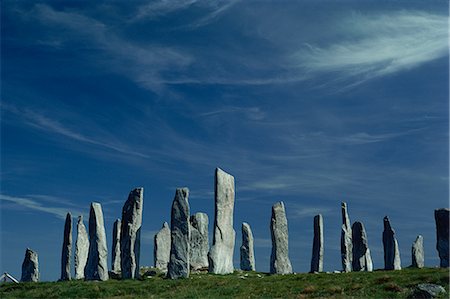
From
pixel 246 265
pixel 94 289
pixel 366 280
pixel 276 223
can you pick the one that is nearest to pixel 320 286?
pixel 366 280

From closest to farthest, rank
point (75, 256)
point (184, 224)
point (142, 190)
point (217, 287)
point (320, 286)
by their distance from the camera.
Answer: point (320, 286), point (217, 287), point (184, 224), point (142, 190), point (75, 256)

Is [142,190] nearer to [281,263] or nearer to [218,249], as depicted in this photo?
[218,249]

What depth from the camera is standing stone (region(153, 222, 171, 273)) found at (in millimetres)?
54188

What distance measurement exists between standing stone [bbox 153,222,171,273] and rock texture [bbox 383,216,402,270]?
19342 mm

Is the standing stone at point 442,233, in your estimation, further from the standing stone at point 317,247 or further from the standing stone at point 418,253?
the standing stone at point 317,247

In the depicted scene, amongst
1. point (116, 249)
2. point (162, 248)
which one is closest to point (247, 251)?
point (162, 248)

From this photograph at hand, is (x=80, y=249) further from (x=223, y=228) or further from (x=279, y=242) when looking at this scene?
(x=279, y=242)

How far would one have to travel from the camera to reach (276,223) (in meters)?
45.2

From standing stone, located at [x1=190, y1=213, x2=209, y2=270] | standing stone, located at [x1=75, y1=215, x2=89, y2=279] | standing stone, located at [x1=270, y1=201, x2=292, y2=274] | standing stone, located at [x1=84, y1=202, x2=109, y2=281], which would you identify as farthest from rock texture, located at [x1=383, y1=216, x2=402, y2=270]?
standing stone, located at [x1=75, y1=215, x2=89, y2=279]

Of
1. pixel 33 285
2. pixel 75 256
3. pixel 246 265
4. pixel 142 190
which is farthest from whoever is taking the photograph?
pixel 246 265

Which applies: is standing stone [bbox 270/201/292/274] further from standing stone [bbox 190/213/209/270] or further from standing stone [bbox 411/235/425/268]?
standing stone [bbox 411/235/425/268]

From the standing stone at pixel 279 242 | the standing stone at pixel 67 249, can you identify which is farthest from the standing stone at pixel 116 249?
the standing stone at pixel 279 242

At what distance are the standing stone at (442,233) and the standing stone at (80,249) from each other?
1047 inches

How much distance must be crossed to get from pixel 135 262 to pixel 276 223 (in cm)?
1071
